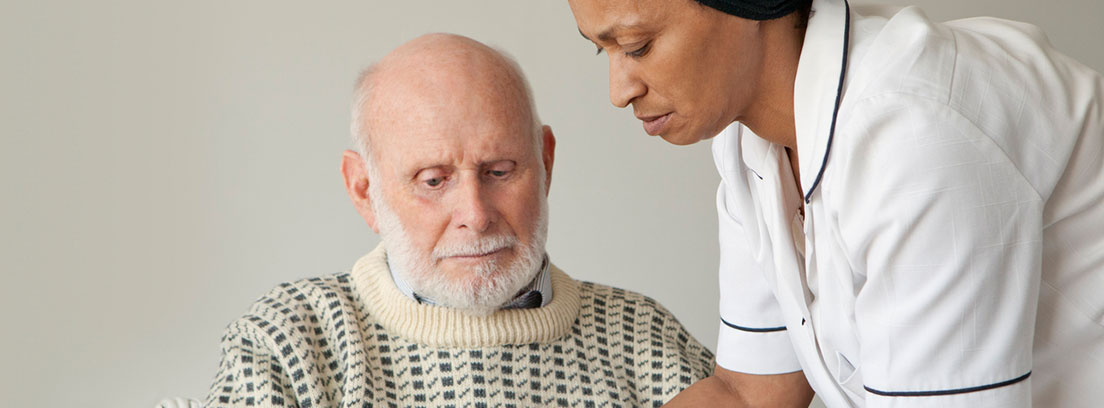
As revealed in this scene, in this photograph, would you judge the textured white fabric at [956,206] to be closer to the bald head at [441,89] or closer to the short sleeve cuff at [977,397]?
the short sleeve cuff at [977,397]

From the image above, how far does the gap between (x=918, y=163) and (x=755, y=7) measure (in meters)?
0.28

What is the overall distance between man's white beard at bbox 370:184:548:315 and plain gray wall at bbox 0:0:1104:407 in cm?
120

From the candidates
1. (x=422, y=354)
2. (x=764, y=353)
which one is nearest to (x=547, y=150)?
(x=422, y=354)

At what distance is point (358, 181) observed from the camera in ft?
6.51

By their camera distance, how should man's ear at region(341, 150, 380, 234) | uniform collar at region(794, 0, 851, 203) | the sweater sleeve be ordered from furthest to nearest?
man's ear at region(341, 150, 380, 234), the sweater sleeve, uniform collar at region(794, 0, 851, 203)

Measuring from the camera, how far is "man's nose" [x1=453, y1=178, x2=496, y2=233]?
182 centimetres

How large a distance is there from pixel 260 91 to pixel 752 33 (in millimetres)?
2000

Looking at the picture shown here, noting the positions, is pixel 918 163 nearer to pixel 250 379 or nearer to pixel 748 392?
pixel 748 392

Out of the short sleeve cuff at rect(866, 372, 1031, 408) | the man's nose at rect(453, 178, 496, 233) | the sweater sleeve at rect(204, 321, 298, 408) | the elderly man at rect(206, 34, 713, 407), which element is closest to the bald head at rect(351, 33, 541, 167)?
the elderly man at rect(206, 34, 713, 407)

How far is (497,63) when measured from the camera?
1918 mm

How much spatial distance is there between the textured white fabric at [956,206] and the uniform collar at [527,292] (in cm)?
67

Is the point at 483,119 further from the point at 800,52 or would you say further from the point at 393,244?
the point at 800,52

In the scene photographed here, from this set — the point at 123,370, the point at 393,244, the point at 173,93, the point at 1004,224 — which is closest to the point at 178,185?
the point at 173,93

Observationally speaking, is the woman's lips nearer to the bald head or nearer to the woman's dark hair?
the woman's dark hair
